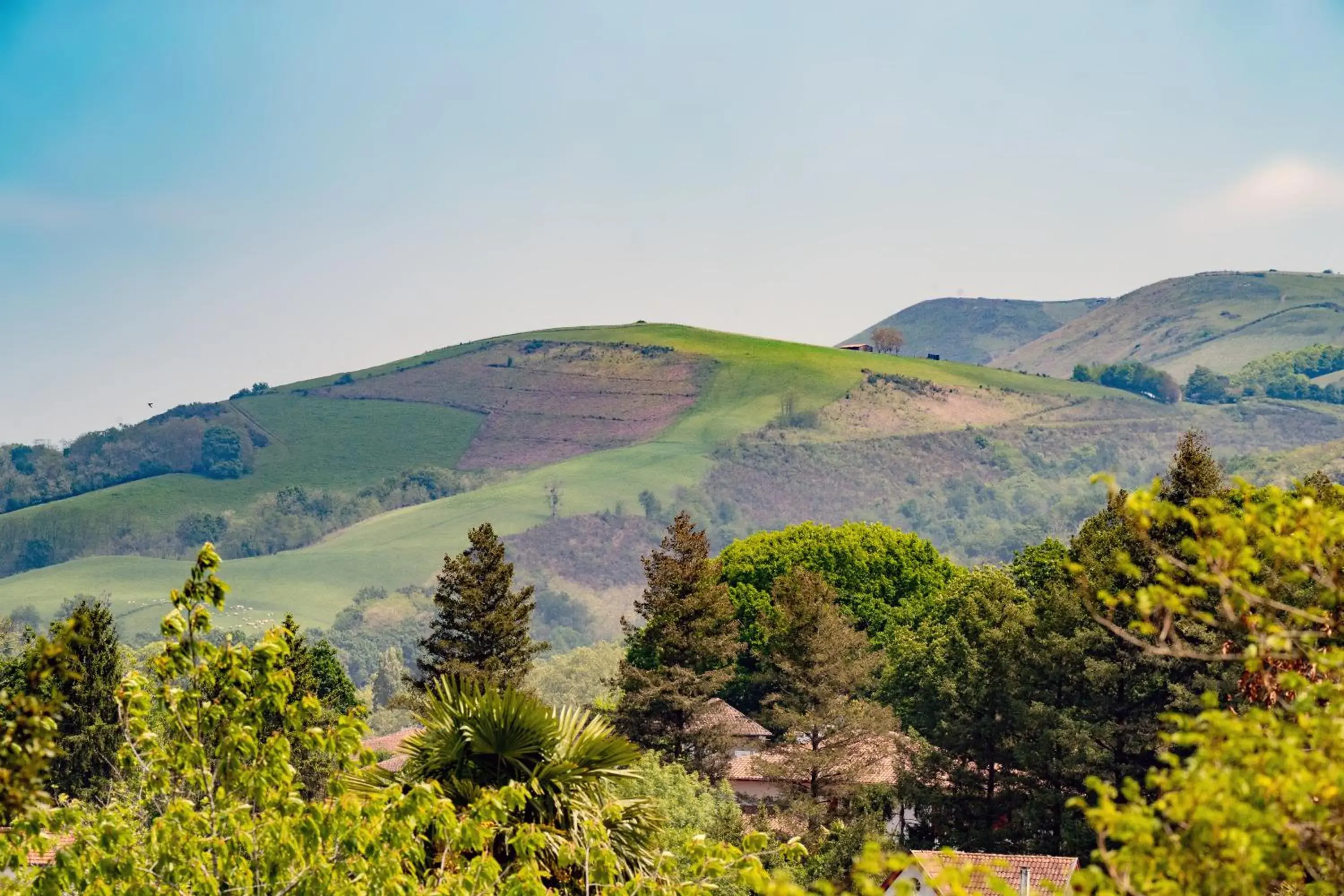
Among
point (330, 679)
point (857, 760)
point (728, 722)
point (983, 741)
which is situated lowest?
point (728, 722)

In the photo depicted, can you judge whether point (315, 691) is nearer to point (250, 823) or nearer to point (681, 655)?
point (681, 655)

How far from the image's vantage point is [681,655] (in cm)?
6100

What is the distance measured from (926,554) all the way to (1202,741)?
8773 cm

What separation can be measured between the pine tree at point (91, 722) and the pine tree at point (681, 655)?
17339 mm

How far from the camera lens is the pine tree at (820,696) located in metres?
52.8

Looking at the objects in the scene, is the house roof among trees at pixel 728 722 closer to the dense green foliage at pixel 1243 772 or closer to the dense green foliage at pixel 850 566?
the dense green foliage at pixel 850 566

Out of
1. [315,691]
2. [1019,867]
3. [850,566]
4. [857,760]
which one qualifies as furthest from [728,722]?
[1019,867]

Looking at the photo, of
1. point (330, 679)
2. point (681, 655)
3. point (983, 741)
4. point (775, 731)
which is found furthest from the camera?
point (330, 679)

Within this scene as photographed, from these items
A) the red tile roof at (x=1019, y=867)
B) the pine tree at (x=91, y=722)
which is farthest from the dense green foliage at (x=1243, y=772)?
the pine tree at (x=91, y=722)

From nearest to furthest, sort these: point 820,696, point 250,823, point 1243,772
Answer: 1. point 1243,772
2. point 250,823
3. point 820,696

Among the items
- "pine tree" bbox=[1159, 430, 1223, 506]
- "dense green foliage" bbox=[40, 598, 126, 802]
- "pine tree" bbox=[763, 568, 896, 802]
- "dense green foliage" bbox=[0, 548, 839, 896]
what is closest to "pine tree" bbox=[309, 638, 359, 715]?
"dense green foliage" bbox=[40, 598, 126, 802]

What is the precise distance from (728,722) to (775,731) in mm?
3135

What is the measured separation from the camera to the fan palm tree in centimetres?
2272

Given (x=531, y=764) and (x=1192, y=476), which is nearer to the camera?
(x=531, y=764)
